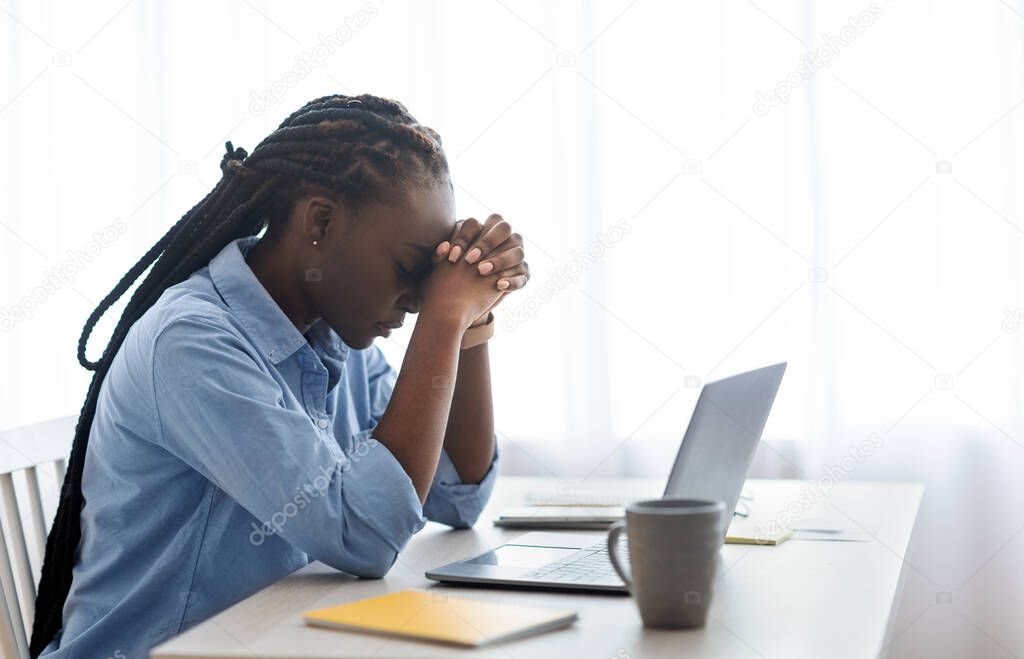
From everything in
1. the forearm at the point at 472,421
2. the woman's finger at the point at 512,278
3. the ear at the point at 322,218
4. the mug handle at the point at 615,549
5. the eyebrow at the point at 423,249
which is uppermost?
the ear at the point at 322,218

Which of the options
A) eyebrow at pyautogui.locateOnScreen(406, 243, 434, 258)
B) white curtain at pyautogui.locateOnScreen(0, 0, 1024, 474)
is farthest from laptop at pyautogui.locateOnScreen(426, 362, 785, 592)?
white curtain at pyautogui.locateOnScreen(0, 0, 1024, 474)

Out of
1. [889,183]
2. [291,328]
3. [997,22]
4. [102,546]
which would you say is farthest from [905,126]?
[102,546]

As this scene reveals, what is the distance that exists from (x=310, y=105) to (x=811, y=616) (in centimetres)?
90

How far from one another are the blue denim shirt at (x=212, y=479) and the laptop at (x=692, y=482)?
110 mm

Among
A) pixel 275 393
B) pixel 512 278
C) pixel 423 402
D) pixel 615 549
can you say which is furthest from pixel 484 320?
pixel 615 549

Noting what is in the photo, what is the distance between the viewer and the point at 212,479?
107 centimetres

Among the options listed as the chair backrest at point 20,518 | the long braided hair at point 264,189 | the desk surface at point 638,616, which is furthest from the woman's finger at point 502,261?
the chair backrest at point 20,518

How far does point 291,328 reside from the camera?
4.00ft

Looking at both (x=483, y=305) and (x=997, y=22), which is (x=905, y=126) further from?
(x=483, y=305)

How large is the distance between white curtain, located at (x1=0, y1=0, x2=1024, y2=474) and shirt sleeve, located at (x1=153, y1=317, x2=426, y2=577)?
135 cm

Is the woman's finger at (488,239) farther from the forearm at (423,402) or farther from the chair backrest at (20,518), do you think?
the chair backrest at (20,518)

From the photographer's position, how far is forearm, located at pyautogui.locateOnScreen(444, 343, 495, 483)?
54.9 inches

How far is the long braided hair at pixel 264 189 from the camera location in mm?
1218

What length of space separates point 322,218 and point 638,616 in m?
0.64
